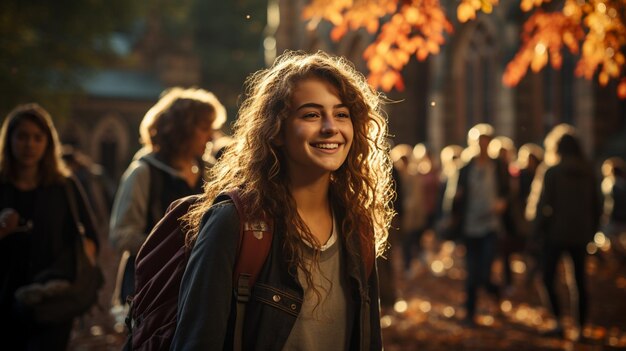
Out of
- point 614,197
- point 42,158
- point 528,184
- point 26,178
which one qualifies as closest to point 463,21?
point 42,158

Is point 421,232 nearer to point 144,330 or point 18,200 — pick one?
point 18,200

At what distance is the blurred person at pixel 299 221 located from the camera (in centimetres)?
253

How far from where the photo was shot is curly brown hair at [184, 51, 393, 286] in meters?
2.72

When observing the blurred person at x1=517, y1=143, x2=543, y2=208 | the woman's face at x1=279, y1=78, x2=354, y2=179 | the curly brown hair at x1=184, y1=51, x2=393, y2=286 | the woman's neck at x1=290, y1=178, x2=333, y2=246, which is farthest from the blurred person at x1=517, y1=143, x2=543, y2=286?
the woman's face at x1=279, y1=78, x2=354, y2=179

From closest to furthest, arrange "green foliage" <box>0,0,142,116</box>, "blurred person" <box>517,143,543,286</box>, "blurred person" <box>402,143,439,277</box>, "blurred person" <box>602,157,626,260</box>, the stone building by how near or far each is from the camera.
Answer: "blurred person" <box>517,143,543,286</box>, "blurred person" <box>402,143,439,277</box>, "blurred person" <box>602,157,626,260</box>, the stone building, "green foliage" <box>0,0,142,116</box>

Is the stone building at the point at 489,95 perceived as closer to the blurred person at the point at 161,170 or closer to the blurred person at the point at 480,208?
the blurred person at the point at 480,208

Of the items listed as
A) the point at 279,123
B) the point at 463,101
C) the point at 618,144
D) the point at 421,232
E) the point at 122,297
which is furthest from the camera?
the point at 463,101

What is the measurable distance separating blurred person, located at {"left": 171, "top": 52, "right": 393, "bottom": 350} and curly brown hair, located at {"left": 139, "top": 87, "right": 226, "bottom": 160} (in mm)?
1557

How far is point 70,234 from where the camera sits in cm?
485

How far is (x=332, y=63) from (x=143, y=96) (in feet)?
146

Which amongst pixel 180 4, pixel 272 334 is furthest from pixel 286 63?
pixel 180 4

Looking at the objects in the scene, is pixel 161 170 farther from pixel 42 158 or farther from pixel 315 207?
pixel 315 207

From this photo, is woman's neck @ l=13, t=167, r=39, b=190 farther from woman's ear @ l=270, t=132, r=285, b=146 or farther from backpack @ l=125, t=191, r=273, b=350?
woman's ear @ l=270, t=132, r=285, b=146

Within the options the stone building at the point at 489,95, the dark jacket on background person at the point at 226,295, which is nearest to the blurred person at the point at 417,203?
the stone building at the point at 489,95
